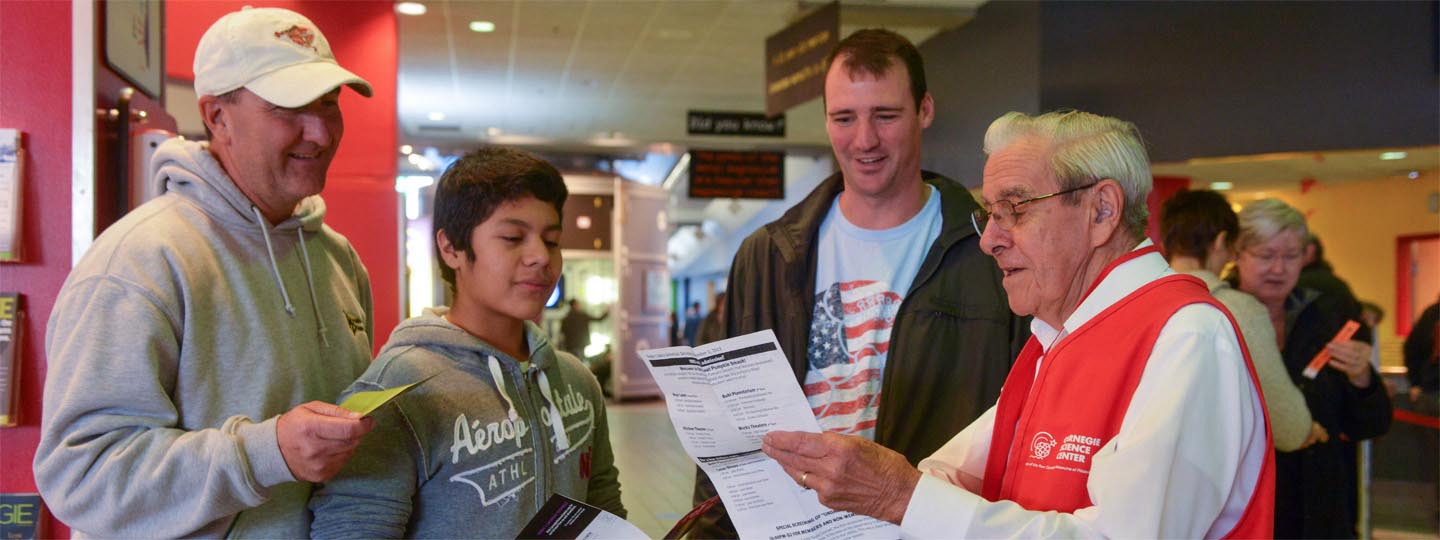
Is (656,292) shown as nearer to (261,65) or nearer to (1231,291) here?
(1231,291)

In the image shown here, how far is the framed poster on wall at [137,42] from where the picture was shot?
236 cm

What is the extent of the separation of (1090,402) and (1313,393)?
2709 mm

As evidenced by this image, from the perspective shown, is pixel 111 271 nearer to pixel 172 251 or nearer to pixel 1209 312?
pixel 172 251

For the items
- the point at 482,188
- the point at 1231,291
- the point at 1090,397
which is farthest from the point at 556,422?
the point at 1231,291

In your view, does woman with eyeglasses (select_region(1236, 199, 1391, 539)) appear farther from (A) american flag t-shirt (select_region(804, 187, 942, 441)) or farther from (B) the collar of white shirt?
(B) the collar of white shirt

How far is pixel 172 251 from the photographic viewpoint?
5.46 feet

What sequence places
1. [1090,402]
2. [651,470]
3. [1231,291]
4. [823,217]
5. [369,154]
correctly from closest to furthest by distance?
[1090,402]
[823,217]
[1231,291]
[369,154]
[651,470]

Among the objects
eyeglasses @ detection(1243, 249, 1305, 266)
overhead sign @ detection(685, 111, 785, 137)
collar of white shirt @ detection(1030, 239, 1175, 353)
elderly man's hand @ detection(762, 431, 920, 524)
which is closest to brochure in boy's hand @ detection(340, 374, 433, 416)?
elderly man's hand @ detection(762, 431, 920, 524)

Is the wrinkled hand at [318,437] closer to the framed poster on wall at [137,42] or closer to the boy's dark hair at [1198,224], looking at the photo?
the framed poster on wall at [137,42]

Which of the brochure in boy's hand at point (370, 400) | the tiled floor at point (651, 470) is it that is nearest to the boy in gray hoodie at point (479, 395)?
the brochure in boy's hand at point (370, 400)

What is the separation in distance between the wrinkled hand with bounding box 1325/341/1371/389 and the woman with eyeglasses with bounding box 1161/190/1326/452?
201 mm

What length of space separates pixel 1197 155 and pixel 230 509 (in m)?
6.79

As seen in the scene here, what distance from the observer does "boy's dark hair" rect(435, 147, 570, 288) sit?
189 centimetres

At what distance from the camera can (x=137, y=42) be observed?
2596 millimetres
